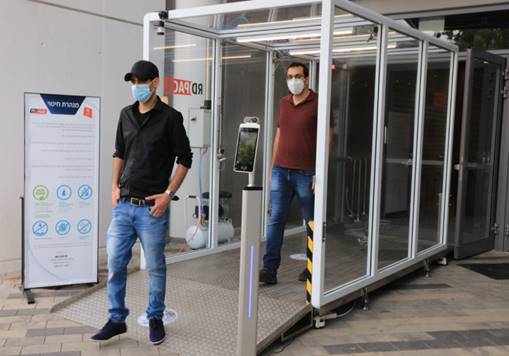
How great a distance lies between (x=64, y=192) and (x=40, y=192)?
0.67 feet

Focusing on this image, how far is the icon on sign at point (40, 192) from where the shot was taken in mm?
4754

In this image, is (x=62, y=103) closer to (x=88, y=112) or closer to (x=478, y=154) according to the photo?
(x=88, y=112)

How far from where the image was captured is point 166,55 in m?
5.49

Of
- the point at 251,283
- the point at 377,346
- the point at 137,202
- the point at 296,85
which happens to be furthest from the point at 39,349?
the point at 296,85

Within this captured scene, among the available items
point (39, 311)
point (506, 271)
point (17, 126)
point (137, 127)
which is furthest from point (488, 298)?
point (17, 126)

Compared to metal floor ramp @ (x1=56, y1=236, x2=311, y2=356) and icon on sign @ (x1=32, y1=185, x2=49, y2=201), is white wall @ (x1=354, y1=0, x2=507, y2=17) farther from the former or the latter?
icon on sign @ (x1=32, y1=185, x2=49, y2=201)

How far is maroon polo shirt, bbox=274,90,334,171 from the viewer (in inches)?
185

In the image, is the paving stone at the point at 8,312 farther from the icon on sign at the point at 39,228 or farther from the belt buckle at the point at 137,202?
the belt buckle at the point at 137,202

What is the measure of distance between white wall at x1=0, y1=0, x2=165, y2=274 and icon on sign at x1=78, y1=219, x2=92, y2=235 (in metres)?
0.93

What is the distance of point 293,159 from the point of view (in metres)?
4.75

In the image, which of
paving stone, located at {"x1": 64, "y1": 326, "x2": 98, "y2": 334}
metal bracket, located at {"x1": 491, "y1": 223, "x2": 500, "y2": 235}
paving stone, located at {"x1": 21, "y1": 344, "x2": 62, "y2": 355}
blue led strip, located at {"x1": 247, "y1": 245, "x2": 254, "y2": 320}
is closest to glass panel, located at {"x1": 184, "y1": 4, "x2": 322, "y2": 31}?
blue led strip, located at {"x1": 247, "y1": 245, "x2": 254, "y2": 320}

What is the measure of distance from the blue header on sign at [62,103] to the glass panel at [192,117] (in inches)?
41.5

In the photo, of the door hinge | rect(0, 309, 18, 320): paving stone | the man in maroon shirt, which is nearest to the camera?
rect(0, 309, 18, 320): paving stone

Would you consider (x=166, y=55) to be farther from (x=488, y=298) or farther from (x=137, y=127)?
(x=488, y=298)
